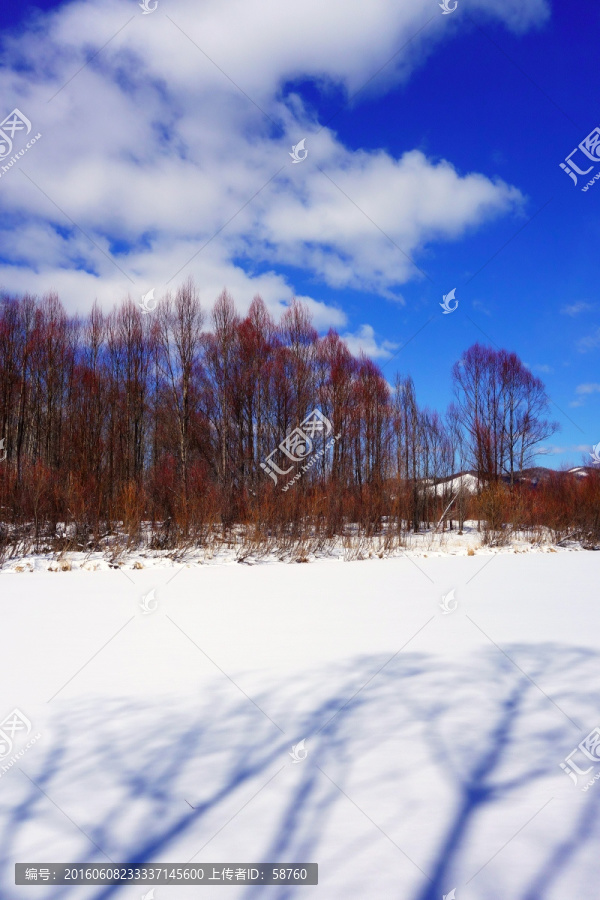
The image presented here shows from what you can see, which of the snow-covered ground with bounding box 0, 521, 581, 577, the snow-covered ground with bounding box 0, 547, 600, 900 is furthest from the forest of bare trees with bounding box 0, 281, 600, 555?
the snow-covered ground with bounding box 0, 547, 600, 900

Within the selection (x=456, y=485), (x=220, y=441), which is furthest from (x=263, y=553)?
(x=456, y=485)

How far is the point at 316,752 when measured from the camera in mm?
2510

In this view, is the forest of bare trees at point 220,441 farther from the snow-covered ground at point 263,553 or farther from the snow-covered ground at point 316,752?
the snow-covered ground at point 316,752

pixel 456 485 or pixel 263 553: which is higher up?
pixel 456 485

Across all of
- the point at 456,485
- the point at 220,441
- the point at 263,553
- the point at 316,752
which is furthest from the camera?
the point at 456,485

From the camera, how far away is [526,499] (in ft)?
61.2

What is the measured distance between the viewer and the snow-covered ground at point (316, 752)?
177 cm

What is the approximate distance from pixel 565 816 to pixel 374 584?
6.84m

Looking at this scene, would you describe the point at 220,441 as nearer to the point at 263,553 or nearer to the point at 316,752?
the point at 263,553

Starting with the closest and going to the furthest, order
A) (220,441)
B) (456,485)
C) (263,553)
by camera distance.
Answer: (263,553), (220,441), (456,485)

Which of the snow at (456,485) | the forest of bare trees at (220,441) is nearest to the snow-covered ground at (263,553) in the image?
the forest of bare trees at (220,441)

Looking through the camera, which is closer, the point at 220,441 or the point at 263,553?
the point at 263,553

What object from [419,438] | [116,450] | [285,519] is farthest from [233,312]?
[419,438]

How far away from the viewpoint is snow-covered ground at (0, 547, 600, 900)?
177 centimetres
